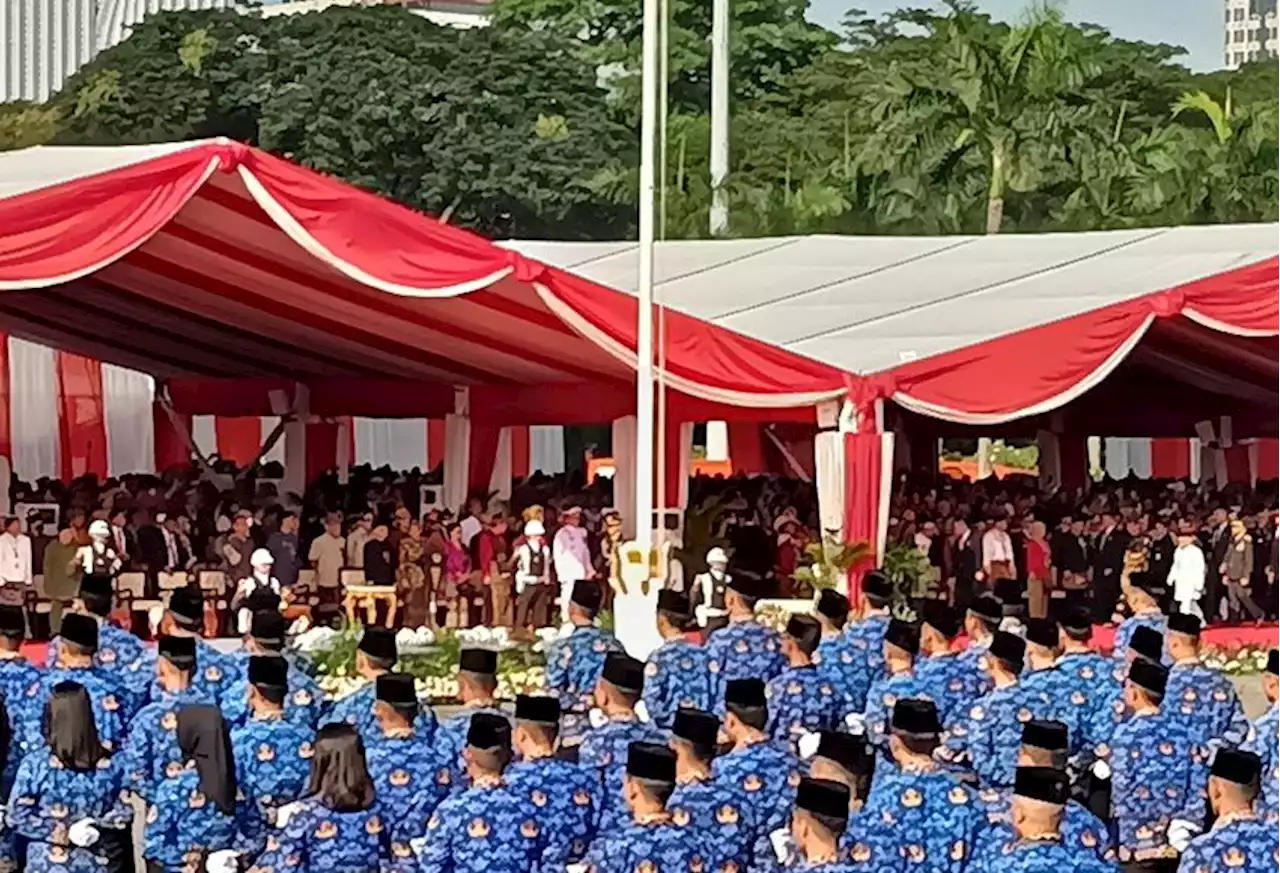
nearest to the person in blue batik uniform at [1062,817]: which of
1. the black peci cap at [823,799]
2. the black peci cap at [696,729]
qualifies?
the black peci cap at [823,799]

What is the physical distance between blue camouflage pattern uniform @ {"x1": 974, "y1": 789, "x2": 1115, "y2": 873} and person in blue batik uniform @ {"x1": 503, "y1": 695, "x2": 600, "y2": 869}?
1.21 metres

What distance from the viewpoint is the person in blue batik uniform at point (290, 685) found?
30.5 feet

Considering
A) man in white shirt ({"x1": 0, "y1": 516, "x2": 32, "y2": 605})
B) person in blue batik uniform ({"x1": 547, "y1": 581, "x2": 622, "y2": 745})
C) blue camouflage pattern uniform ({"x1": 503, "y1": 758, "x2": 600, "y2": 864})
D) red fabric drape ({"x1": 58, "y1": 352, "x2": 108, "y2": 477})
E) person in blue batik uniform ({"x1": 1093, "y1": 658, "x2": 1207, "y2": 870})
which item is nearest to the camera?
blue camouflage pattern uniform ({"x1": 503, "y1": 758, "x2": 600, "y2": 864})

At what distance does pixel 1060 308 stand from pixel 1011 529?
3.10 meters

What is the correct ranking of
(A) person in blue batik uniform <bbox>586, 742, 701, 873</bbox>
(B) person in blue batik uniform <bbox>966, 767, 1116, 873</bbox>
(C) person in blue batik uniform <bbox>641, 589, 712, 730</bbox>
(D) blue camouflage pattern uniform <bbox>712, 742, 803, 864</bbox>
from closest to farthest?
(B) person in blue batik uniform <bbox>966, 767, 1116, 873</bbox> → (A) person in blue batik uniform <bbox>586, 742, 701, 873</bbox> → (D) blue camouflage pattern uniform <bbox>712, 742, 803, 864</bbox> → (C) person in blue batik uniform <bbox>641, 589, 712, 730</bbox>

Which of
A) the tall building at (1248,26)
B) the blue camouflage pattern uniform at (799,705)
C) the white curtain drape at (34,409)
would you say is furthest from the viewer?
the tall building at (1248,26)

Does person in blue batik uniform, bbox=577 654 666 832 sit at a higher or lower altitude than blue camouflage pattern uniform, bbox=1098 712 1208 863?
higher

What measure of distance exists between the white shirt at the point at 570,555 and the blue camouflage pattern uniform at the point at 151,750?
11.2m

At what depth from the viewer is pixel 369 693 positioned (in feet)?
30.1

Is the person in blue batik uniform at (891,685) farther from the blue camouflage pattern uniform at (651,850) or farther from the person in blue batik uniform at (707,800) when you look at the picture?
the blue camouflage pattern uniform at (651,850)

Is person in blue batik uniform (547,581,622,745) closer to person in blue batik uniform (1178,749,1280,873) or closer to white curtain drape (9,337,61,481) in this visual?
person in blue batik uniform (1178,749,1280,873)

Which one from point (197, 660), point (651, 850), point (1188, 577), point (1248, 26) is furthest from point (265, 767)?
point (1248, 26)

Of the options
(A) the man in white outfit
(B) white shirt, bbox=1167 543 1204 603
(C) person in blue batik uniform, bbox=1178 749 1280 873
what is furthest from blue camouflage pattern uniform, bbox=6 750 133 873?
(B) white shirt, bbox=1167 543 1204 603

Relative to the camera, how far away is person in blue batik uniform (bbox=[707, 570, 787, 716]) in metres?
10.9
